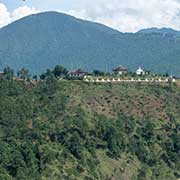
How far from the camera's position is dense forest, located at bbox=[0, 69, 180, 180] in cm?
6769

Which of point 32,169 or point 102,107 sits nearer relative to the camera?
point 32,169

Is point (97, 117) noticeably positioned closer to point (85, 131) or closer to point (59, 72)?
point (85, 131)

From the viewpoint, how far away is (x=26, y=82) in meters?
95.8

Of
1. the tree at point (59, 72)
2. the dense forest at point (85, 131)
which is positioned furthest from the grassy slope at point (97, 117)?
the tree at point (59, 72)

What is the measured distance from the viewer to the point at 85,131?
76.9 meters

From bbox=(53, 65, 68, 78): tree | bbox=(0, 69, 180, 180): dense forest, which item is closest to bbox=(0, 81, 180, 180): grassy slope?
bbox=(0, 69, 180, 180): dense forest

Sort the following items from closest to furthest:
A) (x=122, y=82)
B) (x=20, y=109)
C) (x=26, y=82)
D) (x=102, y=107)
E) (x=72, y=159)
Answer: (x=72, y=159) < (x=20, y=109) < (x=102, y=107) < (x=26, y=82) < (x=122, y=82)

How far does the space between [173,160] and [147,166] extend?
4.90 meters

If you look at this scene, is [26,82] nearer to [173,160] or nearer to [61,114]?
[61,114]

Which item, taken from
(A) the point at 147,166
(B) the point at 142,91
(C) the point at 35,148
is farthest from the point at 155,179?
(B) the point at 142,91

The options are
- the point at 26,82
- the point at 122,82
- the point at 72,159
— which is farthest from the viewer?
the point at 122,82

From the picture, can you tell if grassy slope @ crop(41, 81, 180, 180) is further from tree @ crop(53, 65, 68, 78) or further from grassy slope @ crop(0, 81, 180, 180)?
tree @ crop(53, 65, 68, 78)

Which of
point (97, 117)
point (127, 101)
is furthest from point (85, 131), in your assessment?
point (127, 101)

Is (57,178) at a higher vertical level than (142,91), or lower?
lower
